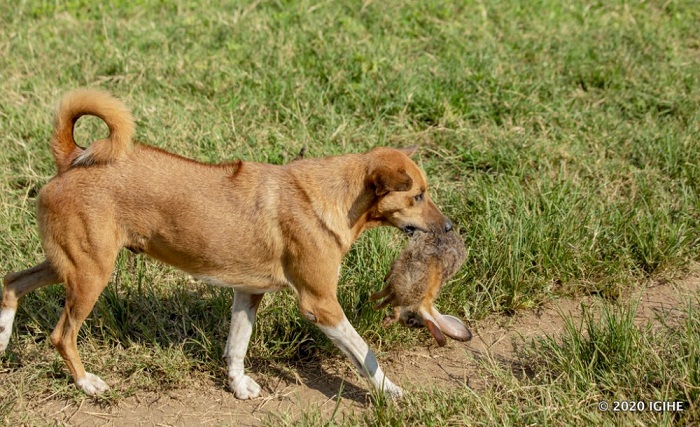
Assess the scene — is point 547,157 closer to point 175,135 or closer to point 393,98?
point 393,98

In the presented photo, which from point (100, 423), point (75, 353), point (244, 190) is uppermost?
point (244, 190)

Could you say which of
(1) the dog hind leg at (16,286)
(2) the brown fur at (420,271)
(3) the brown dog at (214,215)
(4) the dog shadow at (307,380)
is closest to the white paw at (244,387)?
(4) the dog shadow at (307,380)

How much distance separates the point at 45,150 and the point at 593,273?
4431mm

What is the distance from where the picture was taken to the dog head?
195 inches

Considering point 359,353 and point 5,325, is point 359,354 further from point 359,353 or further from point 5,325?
point 5,325

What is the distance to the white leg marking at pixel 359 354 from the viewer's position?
498cm

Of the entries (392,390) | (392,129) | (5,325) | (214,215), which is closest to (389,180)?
(214,215)

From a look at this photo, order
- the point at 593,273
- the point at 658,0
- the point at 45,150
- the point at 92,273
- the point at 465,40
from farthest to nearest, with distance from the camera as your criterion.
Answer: the point at 658,0
the point at 465,40
the point at 45,150
the point at 593,273
the point at 92,273

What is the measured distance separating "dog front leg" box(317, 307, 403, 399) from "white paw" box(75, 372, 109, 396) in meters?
1.37

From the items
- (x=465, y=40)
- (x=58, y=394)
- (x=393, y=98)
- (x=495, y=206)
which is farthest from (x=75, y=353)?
(x=465, y=40)

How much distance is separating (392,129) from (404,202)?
8.85 ft

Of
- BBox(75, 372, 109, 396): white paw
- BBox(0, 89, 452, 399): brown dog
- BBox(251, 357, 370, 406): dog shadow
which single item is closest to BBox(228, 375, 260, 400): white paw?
BBox(251, 357, 370, 406): dog shadow

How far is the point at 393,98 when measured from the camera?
7.86m

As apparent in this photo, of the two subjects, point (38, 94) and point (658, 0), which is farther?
point (658, 0)
